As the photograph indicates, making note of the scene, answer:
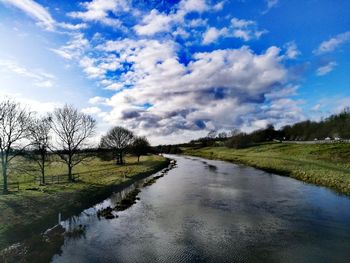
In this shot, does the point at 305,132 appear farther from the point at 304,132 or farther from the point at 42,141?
the point at 42,141

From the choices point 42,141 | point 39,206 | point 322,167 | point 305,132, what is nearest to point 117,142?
point 42,141

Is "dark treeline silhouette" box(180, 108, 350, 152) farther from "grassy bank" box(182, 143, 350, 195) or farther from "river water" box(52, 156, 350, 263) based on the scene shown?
Answer: "river water" box(52, 156, 350, 263)

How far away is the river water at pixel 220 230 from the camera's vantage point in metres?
17.4

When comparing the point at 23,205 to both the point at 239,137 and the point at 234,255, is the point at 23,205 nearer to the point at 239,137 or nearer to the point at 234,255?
the point at 234,255

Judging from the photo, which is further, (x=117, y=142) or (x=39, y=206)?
(x=117, y=142)

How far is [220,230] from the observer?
22.0 meters

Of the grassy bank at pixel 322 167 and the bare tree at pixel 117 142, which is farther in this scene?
the bare tree at pixel 117 142

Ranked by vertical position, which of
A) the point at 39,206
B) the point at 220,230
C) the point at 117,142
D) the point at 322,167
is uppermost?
the point at 117,142

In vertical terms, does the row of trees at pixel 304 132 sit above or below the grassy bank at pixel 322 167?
above

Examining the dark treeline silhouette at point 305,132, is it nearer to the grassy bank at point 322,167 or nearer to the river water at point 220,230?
the grassy bank at point 322,167

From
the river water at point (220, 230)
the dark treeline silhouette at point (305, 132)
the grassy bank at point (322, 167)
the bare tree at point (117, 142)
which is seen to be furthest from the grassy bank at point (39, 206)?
the dark treeline silhouette at point (305, 132)

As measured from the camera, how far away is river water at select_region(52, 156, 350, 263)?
17.4 m

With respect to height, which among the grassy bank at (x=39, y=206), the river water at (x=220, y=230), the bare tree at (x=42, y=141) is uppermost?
the bare tree at (x=42, y=141)

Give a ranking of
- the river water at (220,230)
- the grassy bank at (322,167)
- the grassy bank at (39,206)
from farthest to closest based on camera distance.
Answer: the grassy bank at (322,167) → the grassy bank at (39,206) → the river water at (220,230)
